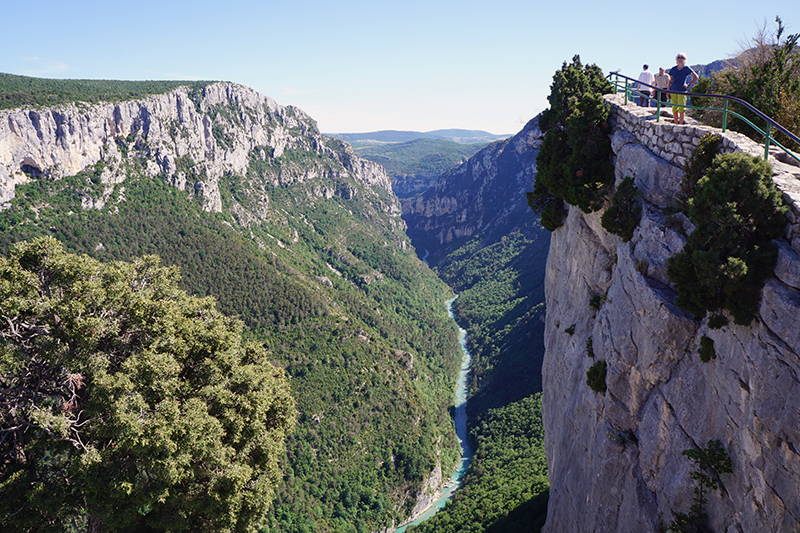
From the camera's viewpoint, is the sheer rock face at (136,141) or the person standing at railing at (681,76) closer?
the person standing at railing at (681,76)

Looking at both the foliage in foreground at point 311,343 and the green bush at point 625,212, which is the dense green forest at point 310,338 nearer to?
the foliage in foreground at point 311,343

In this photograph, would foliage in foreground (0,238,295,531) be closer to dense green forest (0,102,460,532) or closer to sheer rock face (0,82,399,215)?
dense green forest (0,102,460,532)

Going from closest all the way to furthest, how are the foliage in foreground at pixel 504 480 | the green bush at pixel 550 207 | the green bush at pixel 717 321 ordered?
the green bush at pixel 717 321 < the green bush at pixel 550 207 < the foliage in foreground at pixel 504 480

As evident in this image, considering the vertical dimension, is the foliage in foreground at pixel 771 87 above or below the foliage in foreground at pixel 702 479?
above

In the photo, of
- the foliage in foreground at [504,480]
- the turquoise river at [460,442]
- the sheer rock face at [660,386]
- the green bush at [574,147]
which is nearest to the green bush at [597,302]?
the sheer rock face at [660,386]

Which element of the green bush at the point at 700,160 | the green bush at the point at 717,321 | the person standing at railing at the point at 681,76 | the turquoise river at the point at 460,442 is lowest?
the turquoise river at the point at 460,442

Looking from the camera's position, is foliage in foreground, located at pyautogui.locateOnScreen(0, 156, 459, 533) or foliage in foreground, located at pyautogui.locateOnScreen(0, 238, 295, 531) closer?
foliage in foreground, located at pyautogui.locateOnScreen(0, 238, 295, 531)

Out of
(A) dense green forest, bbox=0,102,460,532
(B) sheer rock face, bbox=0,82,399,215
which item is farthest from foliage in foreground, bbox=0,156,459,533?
(B) sheer rock face, bbox=0,82,399,215

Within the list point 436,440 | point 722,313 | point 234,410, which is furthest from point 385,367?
point 722,313
